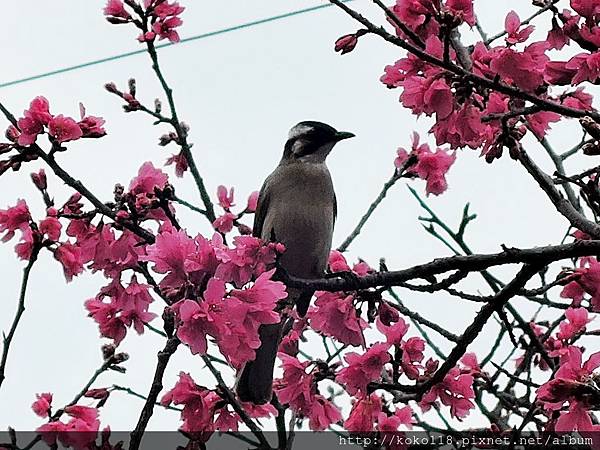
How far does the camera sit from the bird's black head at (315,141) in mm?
3920

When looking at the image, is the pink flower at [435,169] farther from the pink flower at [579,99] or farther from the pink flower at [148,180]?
the pink flower at [148,180]

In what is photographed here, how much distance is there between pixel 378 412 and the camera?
8.95 feet

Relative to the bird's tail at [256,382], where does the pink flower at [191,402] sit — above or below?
below

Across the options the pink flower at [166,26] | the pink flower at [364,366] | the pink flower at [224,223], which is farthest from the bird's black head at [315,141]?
the pink flower at [364,366]

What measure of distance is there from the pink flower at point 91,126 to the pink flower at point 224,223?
1.00 m

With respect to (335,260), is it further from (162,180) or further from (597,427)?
(597,427)

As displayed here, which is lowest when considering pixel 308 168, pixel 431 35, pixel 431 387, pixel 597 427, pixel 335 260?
pixel 597 427

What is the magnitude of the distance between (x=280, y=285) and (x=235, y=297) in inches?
5.0

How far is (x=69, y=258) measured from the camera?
8.24ft

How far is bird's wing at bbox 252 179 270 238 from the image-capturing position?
3.81 metres

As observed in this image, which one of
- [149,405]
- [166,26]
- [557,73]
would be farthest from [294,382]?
[166,26]

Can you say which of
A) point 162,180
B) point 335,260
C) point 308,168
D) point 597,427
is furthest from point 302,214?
point 597,427

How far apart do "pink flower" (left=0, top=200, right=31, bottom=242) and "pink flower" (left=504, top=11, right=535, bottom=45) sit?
154 cm

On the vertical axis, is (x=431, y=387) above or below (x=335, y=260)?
below
